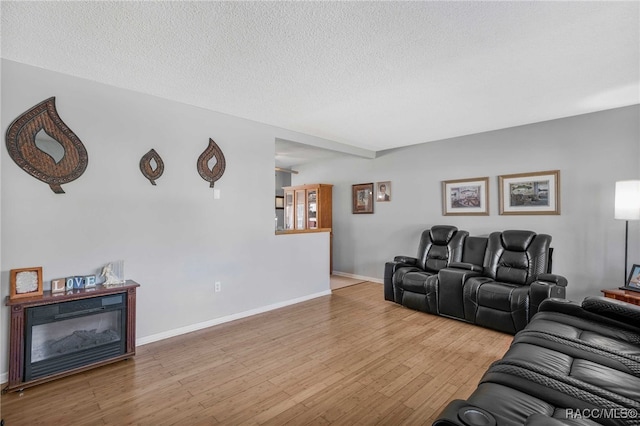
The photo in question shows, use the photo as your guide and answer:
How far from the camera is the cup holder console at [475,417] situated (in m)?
0.96

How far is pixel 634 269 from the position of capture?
3.09 meters

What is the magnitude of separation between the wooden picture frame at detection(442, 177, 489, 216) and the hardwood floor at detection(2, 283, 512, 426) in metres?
1.81

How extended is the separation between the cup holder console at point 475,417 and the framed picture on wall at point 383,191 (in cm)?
468

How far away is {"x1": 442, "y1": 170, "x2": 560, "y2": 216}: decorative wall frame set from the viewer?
388cm

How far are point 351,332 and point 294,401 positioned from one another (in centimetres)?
131

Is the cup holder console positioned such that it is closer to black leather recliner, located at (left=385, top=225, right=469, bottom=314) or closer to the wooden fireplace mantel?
the wooden fireplace mantel

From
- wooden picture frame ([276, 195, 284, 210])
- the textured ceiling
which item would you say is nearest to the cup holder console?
the textured ceiling

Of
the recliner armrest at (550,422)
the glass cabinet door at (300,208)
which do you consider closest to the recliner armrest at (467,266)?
the recliner armrest at (550,422)

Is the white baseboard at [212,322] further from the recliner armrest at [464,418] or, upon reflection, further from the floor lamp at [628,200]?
the floor lamp at [628,200]

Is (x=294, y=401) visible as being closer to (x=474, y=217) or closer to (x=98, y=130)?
(x=98, y=130)

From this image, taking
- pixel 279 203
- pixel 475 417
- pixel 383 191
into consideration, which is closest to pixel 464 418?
pixel 475 417

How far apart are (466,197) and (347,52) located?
329cm

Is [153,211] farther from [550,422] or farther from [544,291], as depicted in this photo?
[544,291]

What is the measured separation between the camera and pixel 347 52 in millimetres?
2207
